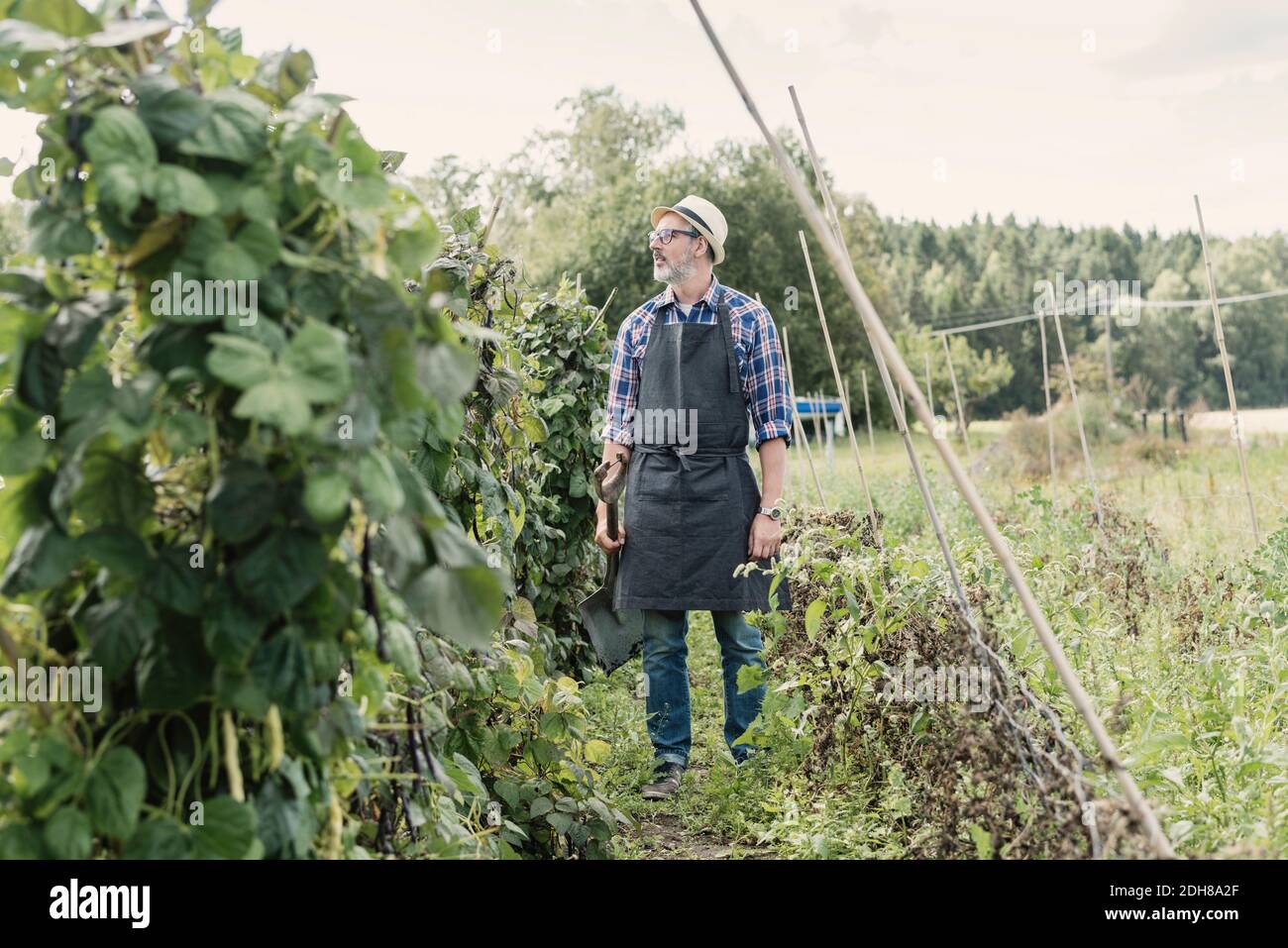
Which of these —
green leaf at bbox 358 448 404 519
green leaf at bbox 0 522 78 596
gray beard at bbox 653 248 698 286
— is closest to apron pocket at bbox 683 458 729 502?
gray beard at bbox 653 248 698 286

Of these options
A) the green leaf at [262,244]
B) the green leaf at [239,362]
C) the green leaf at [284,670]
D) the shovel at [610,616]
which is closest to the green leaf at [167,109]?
the green leaf at [262,244]

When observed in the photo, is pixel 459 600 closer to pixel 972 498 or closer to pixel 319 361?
pixel 319 361

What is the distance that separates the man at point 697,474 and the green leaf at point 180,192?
2.65 meters

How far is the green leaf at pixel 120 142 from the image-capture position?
1.23 meters

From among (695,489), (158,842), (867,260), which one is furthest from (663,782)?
(867,260)

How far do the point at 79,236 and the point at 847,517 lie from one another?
13.4 feet

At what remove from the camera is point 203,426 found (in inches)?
50.7

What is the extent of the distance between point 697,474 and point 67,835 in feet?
8.97

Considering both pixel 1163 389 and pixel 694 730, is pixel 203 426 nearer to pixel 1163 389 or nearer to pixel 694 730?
pixel 694 730

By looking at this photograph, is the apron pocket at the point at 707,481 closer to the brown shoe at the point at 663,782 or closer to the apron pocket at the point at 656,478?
the apron pocket at the point at 656,478

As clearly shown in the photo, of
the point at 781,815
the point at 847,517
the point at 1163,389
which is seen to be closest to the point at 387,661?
the point at 781,815

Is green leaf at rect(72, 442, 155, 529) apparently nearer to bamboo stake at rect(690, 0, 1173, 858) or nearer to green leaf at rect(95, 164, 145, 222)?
green leaf at rect(95, 164, 145, 222)

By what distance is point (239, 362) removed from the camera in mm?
1216

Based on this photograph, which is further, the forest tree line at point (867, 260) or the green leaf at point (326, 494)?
the forest tree line at point (867, 260)
